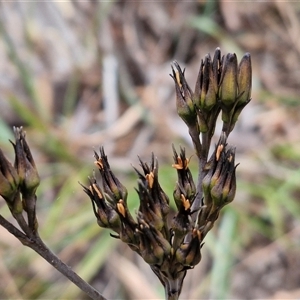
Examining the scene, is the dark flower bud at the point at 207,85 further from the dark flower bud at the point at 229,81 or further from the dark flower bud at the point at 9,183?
the dark flower bud at the point at 9,183

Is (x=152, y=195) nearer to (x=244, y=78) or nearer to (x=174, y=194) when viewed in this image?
(x=174, y=194)

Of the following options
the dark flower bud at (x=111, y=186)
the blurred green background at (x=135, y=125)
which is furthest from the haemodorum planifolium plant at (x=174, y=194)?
the blurred green background at (x=135, y=125)

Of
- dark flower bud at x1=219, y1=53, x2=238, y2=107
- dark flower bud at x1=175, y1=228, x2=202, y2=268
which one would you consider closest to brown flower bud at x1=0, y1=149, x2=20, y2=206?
dark flower bud at x1=175, y1=228, x2=202, y2=268

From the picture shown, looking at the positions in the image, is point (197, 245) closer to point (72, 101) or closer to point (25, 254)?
point (25, 254)

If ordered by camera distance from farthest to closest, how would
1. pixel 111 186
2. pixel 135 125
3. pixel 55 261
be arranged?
pixel 135 125, pixel 111 186, pixel 55 261

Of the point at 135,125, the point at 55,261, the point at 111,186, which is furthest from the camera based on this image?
the point at 135,125

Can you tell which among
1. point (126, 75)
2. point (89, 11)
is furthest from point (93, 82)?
point (89, 11)

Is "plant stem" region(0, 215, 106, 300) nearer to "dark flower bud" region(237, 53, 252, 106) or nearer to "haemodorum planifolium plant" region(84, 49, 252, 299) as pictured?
"haemodorum planifolium plant" region(84, 49, 252, 299)

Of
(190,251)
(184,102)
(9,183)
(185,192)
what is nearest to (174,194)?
(185,192)
